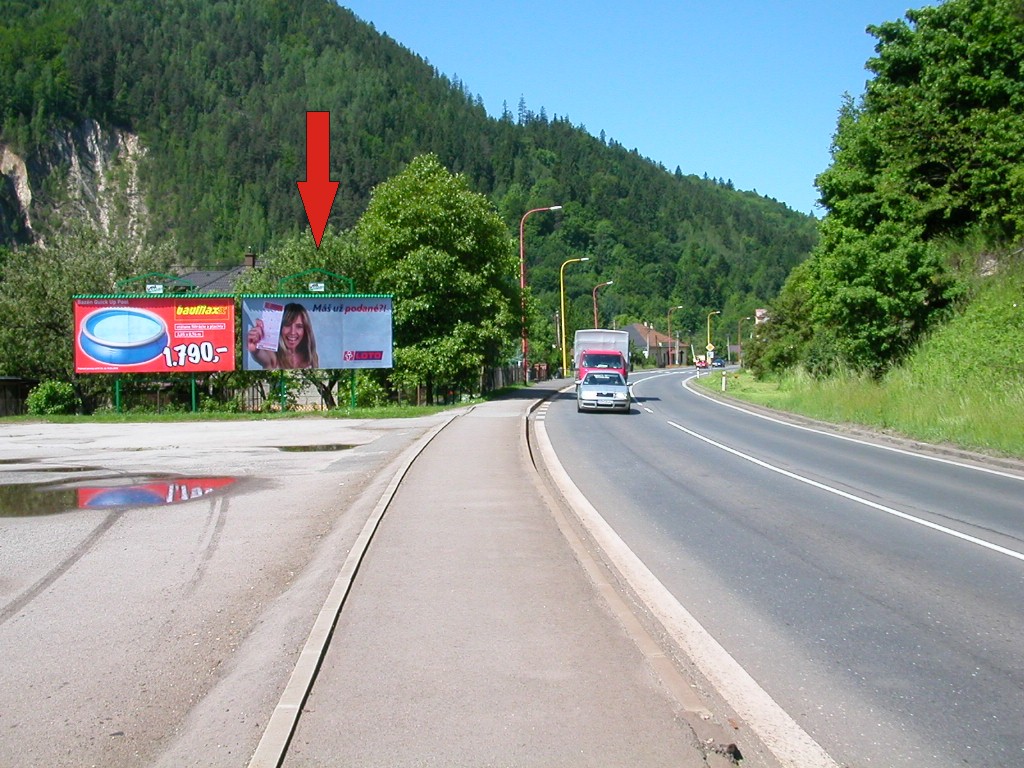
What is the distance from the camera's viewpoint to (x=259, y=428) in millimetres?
28953

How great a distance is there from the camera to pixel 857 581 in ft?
25.9

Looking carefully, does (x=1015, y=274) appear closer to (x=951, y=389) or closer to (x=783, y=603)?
(x=951, y=389)

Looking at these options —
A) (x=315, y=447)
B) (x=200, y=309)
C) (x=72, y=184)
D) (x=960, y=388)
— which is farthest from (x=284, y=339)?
(x=72, y=184)

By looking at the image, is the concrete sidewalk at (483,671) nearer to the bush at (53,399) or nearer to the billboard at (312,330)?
the billboard at (312,330)

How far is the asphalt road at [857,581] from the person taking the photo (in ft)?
16.1

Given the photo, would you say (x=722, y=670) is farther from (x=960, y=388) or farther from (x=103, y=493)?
(x=960, y=388)

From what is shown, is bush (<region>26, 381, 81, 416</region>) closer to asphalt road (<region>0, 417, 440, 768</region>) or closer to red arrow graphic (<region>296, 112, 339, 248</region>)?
red arrow graphic (<region>296, 112, 339, 248</region>)

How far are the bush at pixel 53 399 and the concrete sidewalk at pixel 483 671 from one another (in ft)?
109

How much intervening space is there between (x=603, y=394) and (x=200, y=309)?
46.9ft

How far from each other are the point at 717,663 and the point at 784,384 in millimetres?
44684

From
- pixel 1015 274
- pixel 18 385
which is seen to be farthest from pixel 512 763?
pixel 18 385

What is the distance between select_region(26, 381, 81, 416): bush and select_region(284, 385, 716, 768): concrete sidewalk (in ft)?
109

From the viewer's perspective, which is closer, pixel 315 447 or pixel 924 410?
pixel 315 447

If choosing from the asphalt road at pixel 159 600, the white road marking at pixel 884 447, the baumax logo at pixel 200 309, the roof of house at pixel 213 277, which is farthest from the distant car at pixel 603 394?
the roof of house at pixel 213 277
